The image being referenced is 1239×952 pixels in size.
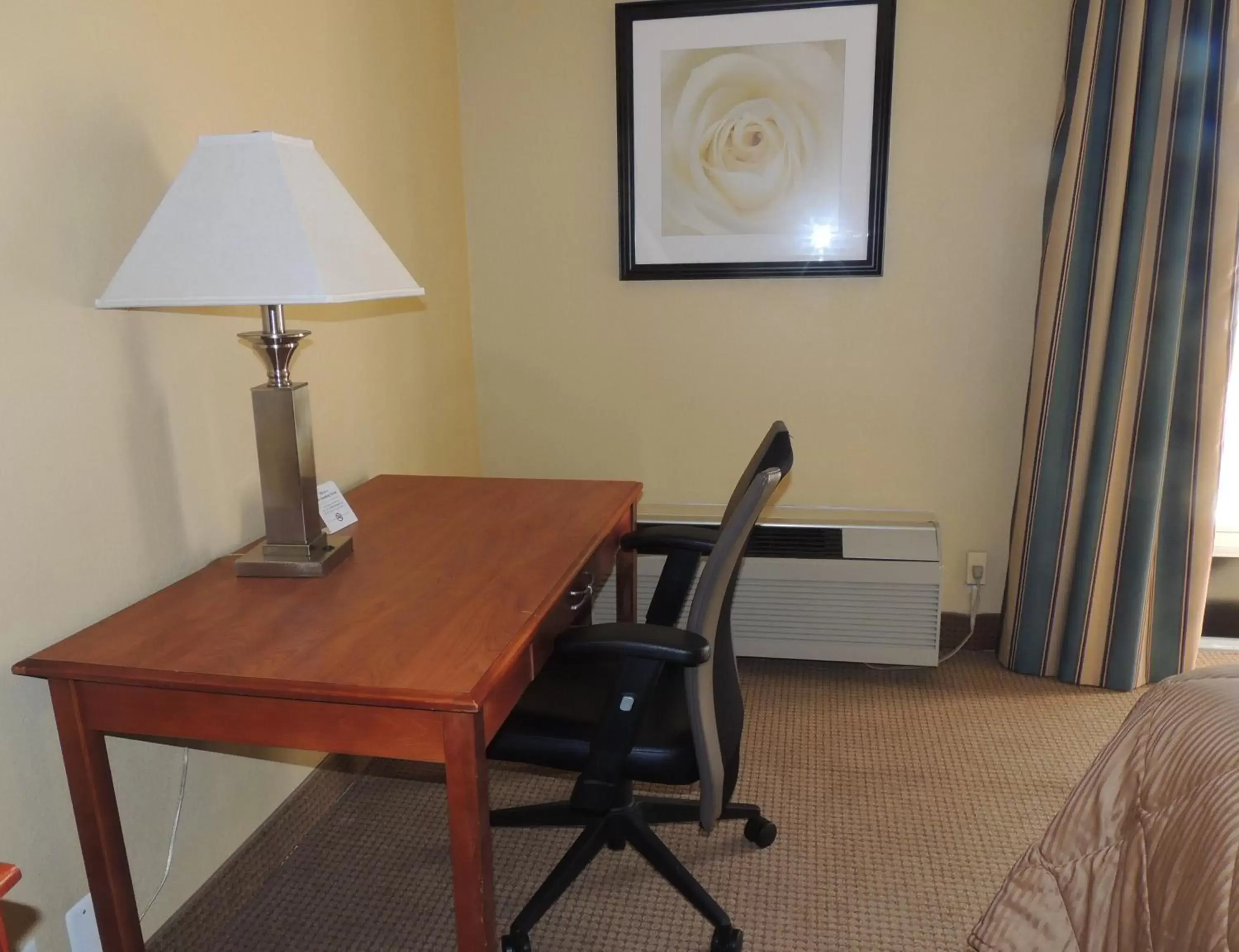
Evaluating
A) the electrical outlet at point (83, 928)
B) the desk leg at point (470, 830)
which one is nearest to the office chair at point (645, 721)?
the desk leg at point (470, 830)

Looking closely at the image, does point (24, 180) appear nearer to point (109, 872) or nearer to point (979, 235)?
point (109, 872)

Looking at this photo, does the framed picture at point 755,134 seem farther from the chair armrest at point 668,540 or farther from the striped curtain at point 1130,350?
the chair armrest at point 668,540

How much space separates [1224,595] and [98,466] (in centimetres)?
325

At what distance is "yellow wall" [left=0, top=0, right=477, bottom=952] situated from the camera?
1327mm

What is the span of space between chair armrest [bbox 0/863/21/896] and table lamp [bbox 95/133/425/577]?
2.53ft

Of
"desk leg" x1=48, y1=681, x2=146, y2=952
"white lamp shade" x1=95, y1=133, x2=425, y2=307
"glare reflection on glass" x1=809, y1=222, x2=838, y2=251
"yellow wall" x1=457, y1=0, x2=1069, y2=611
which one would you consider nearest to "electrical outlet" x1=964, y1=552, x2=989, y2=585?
"yellow wall" x1=457, y1=0, x2=1069, y2=611

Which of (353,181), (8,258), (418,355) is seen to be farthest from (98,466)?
(418,355)

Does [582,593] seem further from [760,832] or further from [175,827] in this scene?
[175,827]

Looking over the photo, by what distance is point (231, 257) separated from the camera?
132cm

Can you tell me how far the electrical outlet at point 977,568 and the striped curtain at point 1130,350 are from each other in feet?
0.46

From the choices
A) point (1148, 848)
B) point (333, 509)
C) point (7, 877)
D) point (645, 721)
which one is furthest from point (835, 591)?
point (7, 877)

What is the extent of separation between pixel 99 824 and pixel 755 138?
2.40m

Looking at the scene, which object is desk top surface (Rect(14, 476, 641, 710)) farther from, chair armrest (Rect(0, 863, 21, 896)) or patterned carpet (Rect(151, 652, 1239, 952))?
patterned carpet (Rect(151, 652, 1239, 952))

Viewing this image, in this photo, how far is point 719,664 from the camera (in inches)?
64.8
